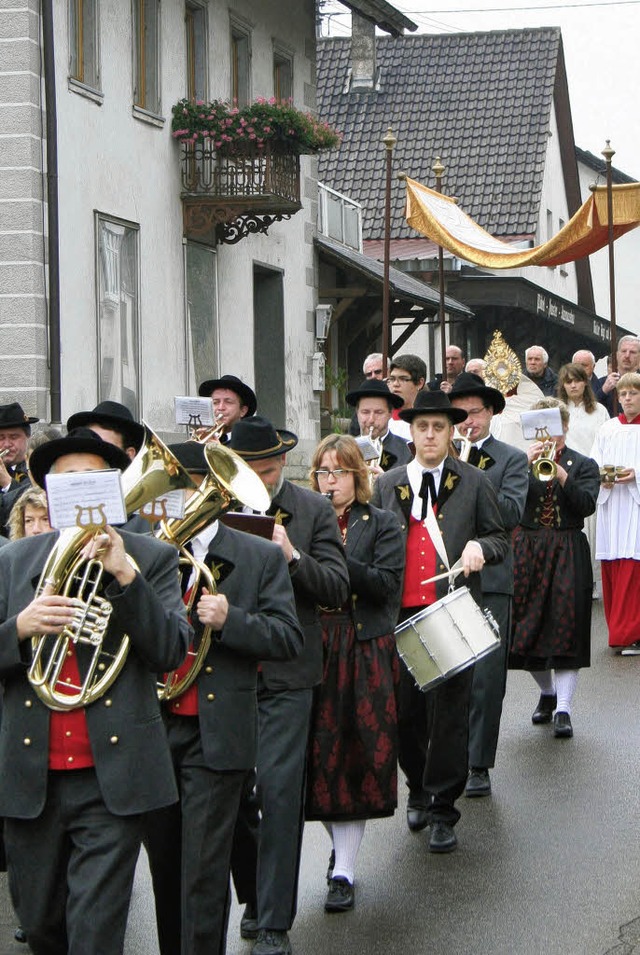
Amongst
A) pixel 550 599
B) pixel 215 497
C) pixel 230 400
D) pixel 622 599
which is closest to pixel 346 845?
pixel 215 497

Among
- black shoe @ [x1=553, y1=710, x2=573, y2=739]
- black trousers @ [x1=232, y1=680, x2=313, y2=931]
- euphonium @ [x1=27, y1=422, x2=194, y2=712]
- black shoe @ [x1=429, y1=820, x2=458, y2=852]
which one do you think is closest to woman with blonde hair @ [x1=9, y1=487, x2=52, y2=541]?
black trousers @ [x1=232, y1=680, x2=313, y2=931]

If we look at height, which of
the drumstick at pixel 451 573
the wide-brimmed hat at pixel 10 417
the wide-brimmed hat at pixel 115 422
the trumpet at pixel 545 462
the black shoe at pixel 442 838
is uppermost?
the wide-brimmed hat at pixel 115 422

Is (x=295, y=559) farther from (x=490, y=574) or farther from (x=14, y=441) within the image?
(x=14, y=441)

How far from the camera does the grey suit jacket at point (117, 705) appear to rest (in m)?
4.93

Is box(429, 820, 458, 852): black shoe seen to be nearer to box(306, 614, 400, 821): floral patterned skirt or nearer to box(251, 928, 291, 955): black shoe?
box(306, 614, 400, 821): floral patterned skirt

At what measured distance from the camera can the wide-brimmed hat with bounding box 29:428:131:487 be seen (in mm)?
5117

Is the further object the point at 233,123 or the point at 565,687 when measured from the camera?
the point at 233,123

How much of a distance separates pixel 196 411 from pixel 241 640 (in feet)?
11.2

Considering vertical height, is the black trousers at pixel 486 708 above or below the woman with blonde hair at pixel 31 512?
below

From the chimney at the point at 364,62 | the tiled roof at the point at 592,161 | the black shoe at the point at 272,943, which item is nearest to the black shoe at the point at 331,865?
the black shoe at the point at 272,943

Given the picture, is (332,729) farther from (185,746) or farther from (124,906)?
(124,906)

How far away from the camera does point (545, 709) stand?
36.0 feet

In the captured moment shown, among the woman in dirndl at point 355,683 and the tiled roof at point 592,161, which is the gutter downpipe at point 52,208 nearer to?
the woman in dirndl at point 355,683

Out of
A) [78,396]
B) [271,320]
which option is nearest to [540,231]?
[271,320]
